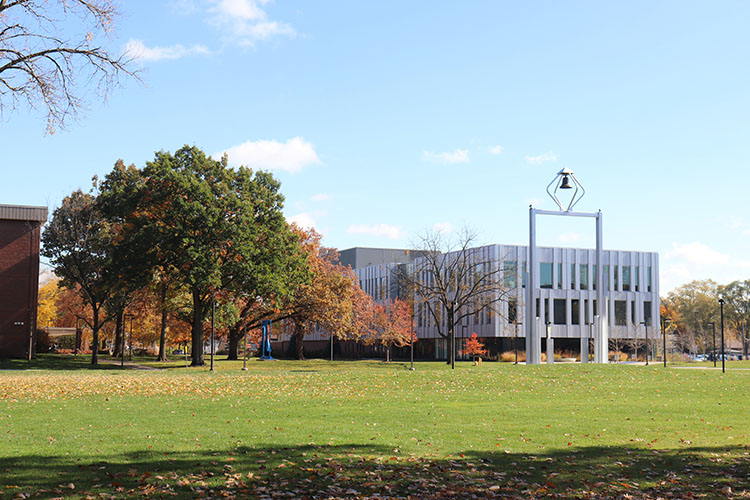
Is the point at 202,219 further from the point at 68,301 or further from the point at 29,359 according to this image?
the point at 68,301

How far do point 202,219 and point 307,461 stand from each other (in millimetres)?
34566

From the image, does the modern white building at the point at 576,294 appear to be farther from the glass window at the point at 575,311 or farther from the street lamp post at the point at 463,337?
the street lamp post at the point at 463,337

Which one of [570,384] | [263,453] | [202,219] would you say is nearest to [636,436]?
[263,453]

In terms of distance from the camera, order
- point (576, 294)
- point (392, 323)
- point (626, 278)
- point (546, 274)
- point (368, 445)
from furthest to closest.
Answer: point (626, 278) → point (576, 294) → point (546, 274) → point (392, 323) → point (368, 445)

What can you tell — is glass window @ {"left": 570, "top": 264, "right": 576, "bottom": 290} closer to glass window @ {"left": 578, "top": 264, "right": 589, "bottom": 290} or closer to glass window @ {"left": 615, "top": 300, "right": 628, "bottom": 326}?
glass window @ {"left": 578, "top": 264, "right": 589, "bottom": 290}

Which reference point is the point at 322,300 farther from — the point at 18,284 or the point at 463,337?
the point at 463,337

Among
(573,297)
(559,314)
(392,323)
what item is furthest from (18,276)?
(573,297)

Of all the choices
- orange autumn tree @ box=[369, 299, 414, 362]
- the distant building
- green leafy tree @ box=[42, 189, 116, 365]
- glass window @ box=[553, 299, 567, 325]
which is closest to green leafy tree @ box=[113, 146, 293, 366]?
green leafy tree @ box=[42, 189, 116, 365]

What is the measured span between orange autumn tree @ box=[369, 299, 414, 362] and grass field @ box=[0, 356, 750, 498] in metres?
56.5

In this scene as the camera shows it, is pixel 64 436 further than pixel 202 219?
No

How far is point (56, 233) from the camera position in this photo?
50438 mm

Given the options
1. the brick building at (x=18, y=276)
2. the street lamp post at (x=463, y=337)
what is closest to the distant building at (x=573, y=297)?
the street lamp post at (x=463, y=337)

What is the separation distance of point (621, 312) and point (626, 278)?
4.08 m

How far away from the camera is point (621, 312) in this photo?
86.5 meters
